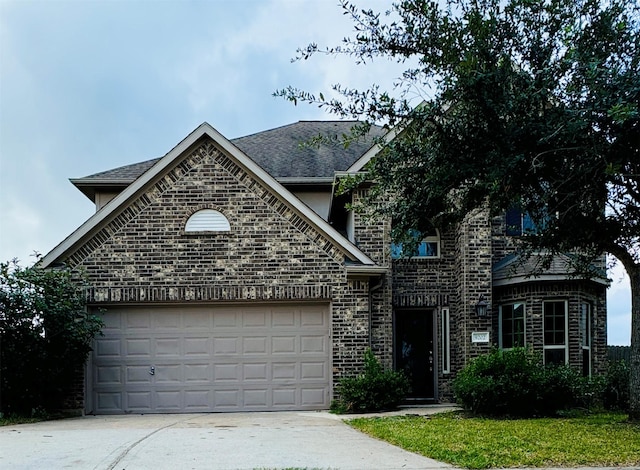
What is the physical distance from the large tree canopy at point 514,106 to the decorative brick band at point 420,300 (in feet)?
19.2

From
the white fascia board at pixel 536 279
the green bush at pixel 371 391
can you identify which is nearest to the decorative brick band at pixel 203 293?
the green bush at pixel 371 391

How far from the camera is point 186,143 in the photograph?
16.8m

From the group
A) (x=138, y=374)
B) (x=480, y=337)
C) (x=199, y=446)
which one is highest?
(x=480, y=337)

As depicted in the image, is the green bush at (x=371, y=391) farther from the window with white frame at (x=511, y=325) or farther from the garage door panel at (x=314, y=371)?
the window with white frame at (x=511, y=325)

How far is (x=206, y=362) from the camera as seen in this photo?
16.8 metres

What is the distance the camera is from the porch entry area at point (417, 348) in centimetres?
1850

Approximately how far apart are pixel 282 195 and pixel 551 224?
5.95 metres

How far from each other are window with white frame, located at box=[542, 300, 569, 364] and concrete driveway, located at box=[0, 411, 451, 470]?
19.0ft

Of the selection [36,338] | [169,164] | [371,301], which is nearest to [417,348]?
[371,301]

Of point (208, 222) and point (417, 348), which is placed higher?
point (208, 222)

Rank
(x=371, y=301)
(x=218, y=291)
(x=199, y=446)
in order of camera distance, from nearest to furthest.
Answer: (x=199, y=446) < (x=218, y=291) < (x=371, y=301)

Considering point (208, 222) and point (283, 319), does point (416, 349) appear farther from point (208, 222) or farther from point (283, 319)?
point (208, 222)

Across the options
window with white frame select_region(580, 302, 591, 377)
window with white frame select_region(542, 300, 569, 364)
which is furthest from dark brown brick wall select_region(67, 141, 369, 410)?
window with white frame select_region(580, 302, 591, 377)

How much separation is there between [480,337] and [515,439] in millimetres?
6853
